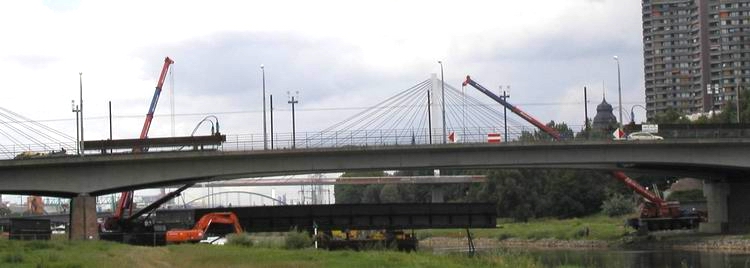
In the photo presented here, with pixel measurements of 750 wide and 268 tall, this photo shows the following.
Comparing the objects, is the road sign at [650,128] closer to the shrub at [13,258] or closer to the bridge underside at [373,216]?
the bridge underside at [373,216]

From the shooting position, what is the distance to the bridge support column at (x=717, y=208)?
98812mm

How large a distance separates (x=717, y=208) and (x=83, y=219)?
55134 millimetres

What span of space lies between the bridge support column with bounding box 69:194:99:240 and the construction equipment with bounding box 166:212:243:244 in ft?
18.2

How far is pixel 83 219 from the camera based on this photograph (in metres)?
81.3

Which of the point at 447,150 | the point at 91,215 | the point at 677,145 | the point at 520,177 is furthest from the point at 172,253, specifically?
the point at 520,177

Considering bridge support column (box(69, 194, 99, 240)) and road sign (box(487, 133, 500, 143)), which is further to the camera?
road sign (box(487, 133, 500, 143))

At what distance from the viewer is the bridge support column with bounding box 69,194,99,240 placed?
81312mm

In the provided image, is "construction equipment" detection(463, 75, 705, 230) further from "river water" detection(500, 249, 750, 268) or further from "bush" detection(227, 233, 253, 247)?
"bush" detection(227, 233, 253, 247)

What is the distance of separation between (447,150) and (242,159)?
617 inches

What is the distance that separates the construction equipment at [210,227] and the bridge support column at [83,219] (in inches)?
219

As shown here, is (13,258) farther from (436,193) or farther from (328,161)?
(436,193)

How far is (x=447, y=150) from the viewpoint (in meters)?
85.8

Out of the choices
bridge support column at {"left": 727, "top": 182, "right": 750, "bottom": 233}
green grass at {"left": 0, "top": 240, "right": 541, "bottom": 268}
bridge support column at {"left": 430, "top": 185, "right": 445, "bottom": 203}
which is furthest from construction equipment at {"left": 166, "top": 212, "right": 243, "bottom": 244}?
bridge support column at {"left": 430, "top": 185, "right": 445, "bottom": 203}

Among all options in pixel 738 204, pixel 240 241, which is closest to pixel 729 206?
pixel 738 204
